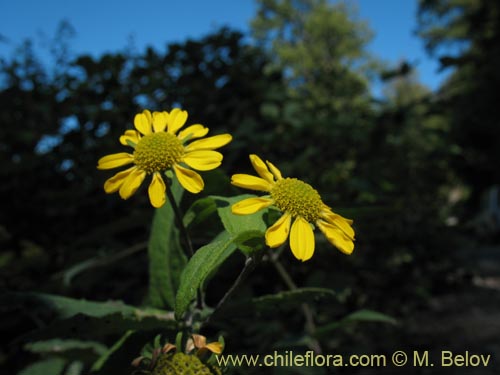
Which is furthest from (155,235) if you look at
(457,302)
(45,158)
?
(457,302)

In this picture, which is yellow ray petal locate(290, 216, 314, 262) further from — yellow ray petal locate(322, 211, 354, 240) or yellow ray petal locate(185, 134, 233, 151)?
yellow ray petal locate(185, 134, 233, 151)

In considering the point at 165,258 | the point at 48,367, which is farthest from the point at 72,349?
the point at 165,258

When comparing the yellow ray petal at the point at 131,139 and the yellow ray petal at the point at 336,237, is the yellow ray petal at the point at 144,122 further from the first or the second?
the yellow ray petal at the point at 336,237

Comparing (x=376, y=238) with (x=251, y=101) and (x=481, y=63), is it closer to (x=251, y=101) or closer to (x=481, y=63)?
(x=251, y=101)

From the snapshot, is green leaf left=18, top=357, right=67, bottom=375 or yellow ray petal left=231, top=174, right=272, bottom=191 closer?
yellow ray petal left=231, top=174, right=272, bottom=191

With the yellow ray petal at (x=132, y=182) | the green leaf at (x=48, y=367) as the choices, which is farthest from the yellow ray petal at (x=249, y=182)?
the green leaf at (x=48, y=367)

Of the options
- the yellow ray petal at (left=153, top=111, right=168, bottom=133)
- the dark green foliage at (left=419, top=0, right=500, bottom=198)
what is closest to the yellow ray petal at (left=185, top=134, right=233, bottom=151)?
the yellow ray petal at (left=153, top=111, right=168, bottom=133)
